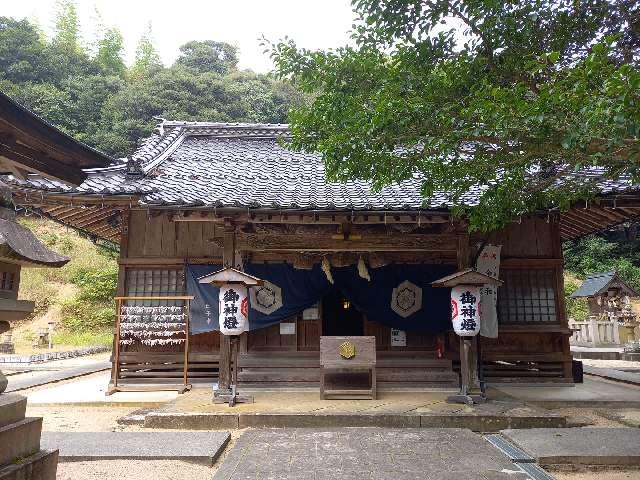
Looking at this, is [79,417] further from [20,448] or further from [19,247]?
[19,247]

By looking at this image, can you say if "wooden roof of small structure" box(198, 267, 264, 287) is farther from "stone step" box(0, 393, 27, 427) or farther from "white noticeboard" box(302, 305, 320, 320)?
"stone step" box(0, 393, 27, 427)

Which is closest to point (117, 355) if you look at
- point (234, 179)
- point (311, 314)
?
point (311, 314)

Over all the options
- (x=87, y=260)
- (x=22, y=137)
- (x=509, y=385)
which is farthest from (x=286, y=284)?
(x=87, y=260)

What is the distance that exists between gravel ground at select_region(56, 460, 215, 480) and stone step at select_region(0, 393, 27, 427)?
113cm

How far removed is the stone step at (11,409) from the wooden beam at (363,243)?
5358 millimetres

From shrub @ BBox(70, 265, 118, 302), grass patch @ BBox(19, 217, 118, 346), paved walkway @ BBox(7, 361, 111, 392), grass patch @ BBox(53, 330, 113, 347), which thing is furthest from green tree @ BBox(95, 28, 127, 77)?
paved walkway @ BBox(7, 361, 111, 392)

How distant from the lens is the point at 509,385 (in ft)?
31.8

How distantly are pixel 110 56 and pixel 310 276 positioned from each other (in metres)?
45.6

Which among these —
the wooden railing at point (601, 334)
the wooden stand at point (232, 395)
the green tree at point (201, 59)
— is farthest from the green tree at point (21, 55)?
the wooden railing at point (601, 334)

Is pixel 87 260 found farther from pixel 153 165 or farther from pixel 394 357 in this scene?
pixel 394 357

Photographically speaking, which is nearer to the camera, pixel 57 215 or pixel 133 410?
pixel 133 410

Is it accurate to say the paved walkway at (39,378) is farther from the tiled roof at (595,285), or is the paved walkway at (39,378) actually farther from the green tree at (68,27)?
the green tree at (68,27)

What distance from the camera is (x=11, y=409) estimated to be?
3.66 metres

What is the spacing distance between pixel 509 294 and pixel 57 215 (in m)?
9.89
